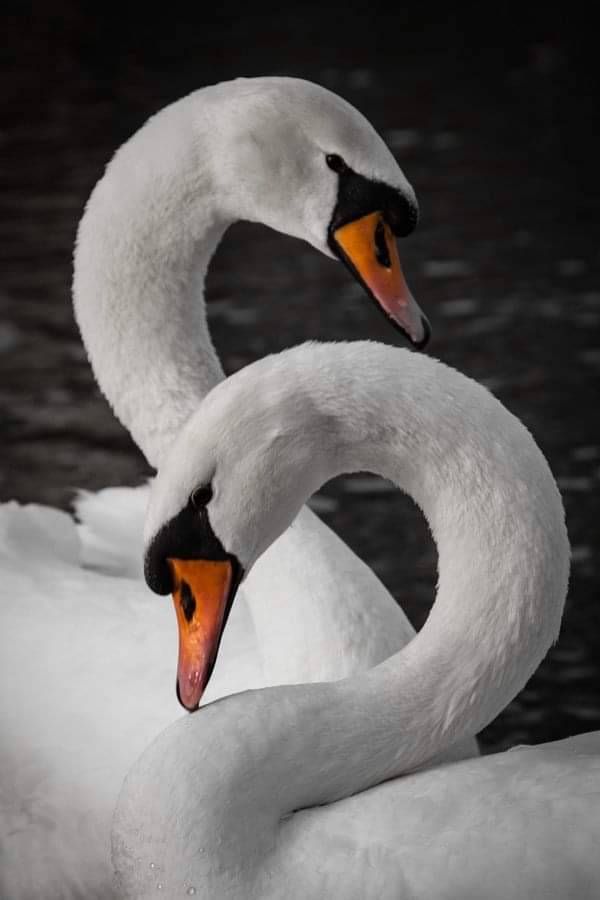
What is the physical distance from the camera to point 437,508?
2.97m

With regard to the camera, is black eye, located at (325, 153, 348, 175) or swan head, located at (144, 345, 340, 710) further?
black eye, located at (325, 153, 348, 175)

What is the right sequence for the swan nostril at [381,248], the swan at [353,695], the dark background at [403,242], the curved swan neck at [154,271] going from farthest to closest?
the dark background at [403,242], the curved swan neck at [154,271], the swan nostril at [381,248], the swan at [353,695]

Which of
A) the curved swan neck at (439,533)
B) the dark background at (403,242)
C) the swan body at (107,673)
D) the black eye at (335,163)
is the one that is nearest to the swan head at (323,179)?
the black eye at (335,163)

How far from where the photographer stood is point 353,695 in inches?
119

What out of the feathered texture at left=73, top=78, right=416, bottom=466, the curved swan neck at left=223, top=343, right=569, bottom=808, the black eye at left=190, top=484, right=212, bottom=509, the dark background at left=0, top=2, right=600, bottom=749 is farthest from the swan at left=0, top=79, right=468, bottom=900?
the dark background at left=0, top=2, right=600, bottom=749

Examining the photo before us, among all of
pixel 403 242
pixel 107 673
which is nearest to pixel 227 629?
pixel 107 673

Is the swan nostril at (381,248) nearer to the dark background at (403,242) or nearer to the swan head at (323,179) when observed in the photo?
the swan head at (323,179)

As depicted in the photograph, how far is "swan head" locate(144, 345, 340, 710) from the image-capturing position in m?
2.87

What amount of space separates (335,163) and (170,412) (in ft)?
2.04

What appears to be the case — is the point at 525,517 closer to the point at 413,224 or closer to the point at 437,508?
the point at 437,508

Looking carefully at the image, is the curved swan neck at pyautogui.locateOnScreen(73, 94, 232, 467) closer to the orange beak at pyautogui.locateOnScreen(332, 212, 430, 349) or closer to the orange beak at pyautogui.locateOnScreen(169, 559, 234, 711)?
the orange beak at pyautogui.locateOnScreen(332, 212, 430, 349)

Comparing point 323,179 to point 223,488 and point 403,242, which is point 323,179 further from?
point 403,242

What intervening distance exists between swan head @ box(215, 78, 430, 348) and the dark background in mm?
1405

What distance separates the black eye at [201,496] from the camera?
2877 mm
